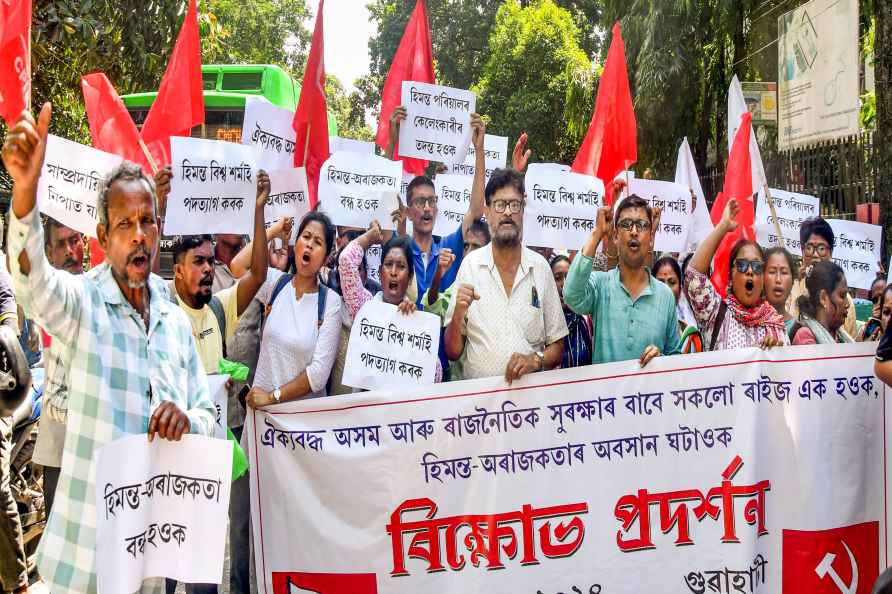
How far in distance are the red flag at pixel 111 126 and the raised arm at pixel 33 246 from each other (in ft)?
9.54

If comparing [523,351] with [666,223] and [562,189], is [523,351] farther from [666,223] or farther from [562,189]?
[666,223]

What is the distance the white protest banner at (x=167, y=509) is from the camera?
10.3 feet

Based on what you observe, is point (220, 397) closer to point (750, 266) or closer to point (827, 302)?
point (750, 266)

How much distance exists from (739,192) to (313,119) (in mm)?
2872

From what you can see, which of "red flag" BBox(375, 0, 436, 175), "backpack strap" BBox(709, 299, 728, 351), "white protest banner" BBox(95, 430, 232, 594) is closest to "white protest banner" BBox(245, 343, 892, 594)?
"backpack strap" BBox(709, 299, 728, 351)

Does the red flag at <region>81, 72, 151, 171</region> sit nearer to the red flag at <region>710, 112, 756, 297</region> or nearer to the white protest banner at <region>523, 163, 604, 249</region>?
the white protest banner at <region>523, 163, 604, 249</region>

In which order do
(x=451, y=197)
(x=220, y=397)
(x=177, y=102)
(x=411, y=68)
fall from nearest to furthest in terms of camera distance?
(x=220, y=397) < (x=177, y=102) < (x=451, y=197) < (x=411, y=68)

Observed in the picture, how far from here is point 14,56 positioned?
5.17 metres

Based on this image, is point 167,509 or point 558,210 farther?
point 558,210

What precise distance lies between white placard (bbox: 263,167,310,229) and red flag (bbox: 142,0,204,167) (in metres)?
0.70

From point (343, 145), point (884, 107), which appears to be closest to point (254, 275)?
point (343, 145)

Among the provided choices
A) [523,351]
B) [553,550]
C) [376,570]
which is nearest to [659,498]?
[553,550]

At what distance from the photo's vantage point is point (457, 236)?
5.99 m

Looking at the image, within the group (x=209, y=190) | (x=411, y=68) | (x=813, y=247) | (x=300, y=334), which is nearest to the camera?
(x=300, y=334)
